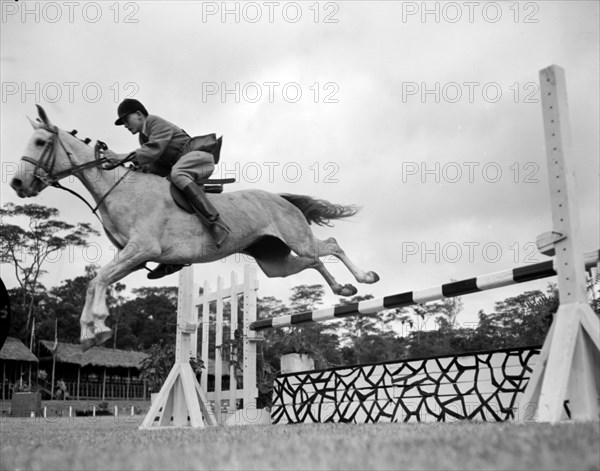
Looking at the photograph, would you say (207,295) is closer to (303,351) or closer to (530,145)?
(303,351)

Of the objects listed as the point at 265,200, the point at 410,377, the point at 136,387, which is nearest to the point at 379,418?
the point at 410,377

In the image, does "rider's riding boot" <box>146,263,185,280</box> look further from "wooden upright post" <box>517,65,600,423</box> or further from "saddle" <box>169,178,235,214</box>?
"wooden upright post" <box>517,65,600,423</box>

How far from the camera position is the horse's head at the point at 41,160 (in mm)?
2947

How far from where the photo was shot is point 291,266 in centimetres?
364

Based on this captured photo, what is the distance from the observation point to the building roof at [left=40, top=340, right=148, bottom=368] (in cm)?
2545

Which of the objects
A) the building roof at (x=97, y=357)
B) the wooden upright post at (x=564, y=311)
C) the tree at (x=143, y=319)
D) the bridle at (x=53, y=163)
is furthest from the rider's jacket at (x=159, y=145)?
the tree at (x=143, y=319)

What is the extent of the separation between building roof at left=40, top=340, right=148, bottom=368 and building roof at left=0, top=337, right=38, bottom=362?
97 centimetres

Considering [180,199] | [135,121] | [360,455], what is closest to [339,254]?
[180,199]

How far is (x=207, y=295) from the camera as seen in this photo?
514 centimetres

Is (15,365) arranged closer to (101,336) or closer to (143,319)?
(143,319)

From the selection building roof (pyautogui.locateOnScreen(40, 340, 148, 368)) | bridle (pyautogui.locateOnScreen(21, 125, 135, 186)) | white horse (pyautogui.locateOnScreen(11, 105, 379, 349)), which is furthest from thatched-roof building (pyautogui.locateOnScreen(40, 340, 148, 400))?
bridle (pyautogui.locateOnScreen(21, 125, 135, 186))

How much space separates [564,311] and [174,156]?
6.88 feet

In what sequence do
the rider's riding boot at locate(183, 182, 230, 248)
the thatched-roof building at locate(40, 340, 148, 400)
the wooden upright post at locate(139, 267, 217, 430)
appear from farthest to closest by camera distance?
the thatched-roof building at locate(40, 340, 148, 400) → the wooden upright post at locate(139, 267, 217, 430) → the rider's riding boot at locate(183, 182, 230, 248)

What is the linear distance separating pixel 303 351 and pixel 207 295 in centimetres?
92
